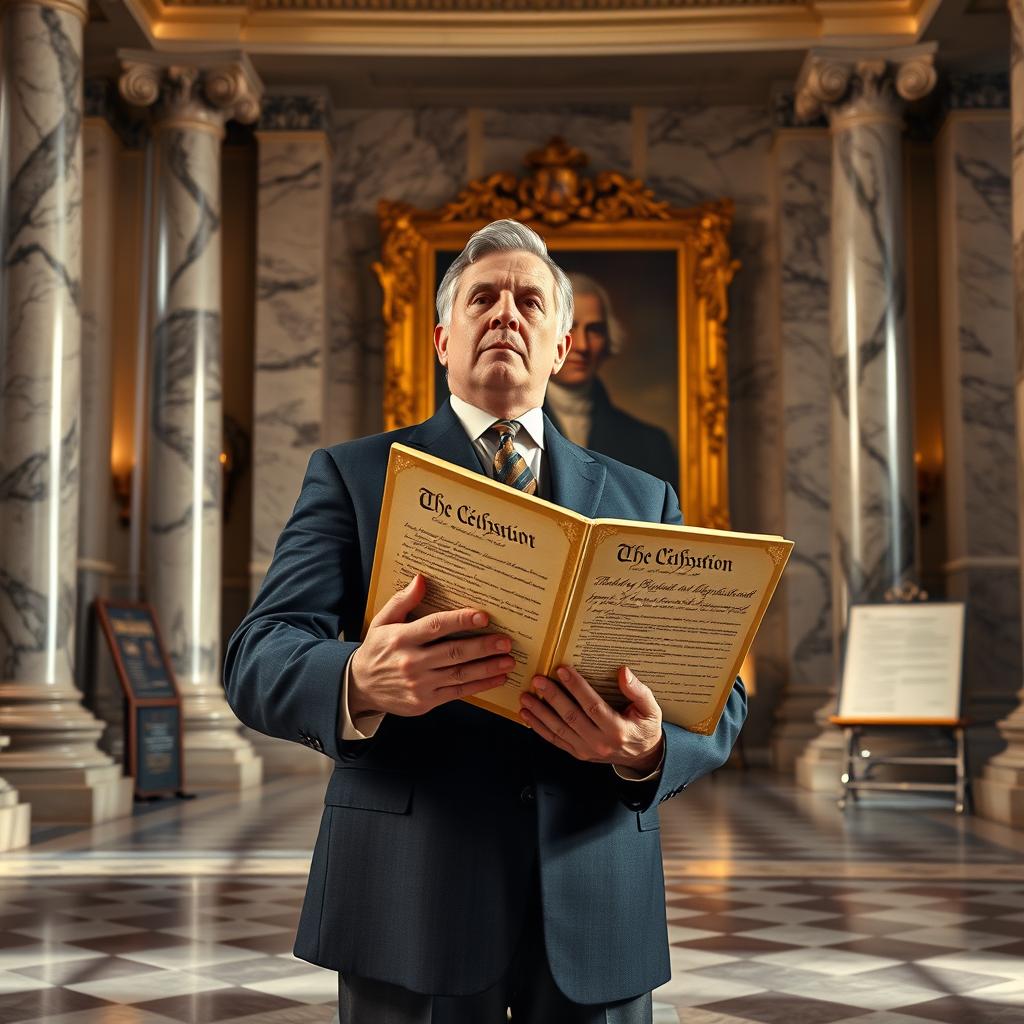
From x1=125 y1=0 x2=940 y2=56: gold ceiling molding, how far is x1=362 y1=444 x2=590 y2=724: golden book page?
39.7ft

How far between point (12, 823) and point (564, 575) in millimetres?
6832

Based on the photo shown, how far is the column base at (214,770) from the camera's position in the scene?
38.8ft

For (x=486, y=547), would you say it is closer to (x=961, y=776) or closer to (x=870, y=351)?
(x=961, y=776)

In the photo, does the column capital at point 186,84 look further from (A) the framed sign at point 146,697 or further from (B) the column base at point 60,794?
(B) the column base at point 60,794

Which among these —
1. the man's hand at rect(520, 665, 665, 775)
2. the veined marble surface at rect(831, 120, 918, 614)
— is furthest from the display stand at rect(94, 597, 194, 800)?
the man's hand at rect(520, 665, 665, 775)

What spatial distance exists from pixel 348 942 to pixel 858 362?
10730 mm

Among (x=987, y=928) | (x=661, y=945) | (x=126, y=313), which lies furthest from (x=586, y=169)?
(x=661, y=945)

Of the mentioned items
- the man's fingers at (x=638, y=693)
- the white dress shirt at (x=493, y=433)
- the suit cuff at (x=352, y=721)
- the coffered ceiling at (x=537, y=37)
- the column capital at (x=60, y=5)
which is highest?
the coffered ceiling at (x=537, y=37)

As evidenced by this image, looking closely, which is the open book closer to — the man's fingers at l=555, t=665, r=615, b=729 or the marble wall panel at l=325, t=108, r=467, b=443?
the man's fingers at l=555, t=665, r=615, b=729

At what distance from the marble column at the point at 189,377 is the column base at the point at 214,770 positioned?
0.30 feet

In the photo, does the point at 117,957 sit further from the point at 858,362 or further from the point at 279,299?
the point at 279,299

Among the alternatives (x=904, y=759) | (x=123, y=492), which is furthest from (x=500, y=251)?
(x=123, y=492)

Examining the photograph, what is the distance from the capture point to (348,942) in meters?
1.94

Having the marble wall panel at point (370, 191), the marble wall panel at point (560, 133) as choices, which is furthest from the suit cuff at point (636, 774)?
the marble wall panel at point (560, 133)
